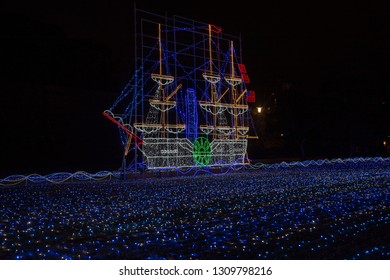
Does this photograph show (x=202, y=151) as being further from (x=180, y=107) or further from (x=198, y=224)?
(x=198, y=224)

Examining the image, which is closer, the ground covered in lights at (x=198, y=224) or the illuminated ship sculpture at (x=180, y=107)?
the ground covered in lights at (x=198, y=224)

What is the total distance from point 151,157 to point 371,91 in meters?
21.7

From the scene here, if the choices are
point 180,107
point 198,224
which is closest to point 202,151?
point 180,107

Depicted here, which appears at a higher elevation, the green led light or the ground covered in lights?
the green led light

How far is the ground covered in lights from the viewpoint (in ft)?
16.2

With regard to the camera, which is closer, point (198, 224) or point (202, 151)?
point (198, 224)

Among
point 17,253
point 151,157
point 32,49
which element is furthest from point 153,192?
point 32,49

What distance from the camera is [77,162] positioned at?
1842 centimetres

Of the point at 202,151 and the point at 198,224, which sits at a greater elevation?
the point at 202,151

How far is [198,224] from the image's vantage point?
654 cm

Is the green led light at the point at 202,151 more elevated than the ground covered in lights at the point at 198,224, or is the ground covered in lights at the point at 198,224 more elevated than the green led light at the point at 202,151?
the green led light at the point at 202,151

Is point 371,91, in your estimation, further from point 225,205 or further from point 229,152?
point 225,205

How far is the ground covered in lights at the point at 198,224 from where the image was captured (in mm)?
4941

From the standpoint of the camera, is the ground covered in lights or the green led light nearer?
the ground covered in lights
